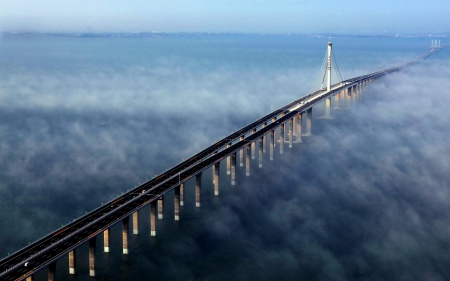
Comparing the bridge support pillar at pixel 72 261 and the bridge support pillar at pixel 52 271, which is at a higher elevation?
the bridge support pillar at pixel 52 271

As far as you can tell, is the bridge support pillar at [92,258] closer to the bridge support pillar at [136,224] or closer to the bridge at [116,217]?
the bridge at [116,217]

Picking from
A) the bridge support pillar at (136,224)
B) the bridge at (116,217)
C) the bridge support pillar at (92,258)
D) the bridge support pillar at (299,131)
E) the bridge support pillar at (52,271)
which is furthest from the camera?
the bridge support pillar at (299,131)

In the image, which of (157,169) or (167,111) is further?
(167,111)

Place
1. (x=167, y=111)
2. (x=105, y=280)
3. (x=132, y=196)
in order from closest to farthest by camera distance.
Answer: (x=105, y=280)
(x=132, y=196)
(x=167, y=111)

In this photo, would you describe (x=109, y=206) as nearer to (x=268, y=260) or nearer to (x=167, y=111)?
(x=268, y=260)

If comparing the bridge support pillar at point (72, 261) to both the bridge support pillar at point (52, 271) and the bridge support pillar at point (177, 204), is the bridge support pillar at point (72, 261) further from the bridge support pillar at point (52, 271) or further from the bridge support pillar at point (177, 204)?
the bridge support pillar at point (177, 204)

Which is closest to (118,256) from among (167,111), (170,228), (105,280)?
(105,280)

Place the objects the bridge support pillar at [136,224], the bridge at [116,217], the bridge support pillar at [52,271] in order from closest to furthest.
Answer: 1. the bridge at [116,217]
2. the bridge support pillar at [52,271]
3. the bridge support pillar at [136,224]

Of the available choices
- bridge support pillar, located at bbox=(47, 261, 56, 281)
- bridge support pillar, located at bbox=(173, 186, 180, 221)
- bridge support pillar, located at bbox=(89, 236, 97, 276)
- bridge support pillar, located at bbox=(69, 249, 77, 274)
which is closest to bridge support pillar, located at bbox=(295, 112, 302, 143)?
bridge support pillar, located at bbox=(173, 186, 180, 221)

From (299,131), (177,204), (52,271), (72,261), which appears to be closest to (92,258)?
(72,261)

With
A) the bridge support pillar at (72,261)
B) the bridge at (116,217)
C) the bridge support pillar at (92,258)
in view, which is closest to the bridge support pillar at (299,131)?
the bridge at (116,217)

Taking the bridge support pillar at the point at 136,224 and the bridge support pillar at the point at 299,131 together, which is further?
the bridge support pillar at the point at 299,131
